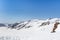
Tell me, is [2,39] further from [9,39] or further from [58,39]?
[58,39]

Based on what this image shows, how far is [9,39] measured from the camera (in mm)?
20641

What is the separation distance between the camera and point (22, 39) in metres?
20.6

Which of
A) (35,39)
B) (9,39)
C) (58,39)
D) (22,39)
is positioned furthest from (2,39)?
(58,39)

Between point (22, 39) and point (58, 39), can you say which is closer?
point (58, 39)

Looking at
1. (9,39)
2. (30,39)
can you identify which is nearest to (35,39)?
(30,39)

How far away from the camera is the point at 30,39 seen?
68.7 feet

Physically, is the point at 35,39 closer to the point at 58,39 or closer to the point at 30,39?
the point at 30,39

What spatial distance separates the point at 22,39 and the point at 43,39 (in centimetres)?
265

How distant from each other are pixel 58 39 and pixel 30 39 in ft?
13.0

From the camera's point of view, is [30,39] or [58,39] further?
[30,39]

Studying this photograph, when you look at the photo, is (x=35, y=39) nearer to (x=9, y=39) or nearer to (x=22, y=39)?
(x=22, y=39)

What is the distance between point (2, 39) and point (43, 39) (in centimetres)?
517

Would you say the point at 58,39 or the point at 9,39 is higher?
the point at 9,39

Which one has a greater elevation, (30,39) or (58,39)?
(30,39)
